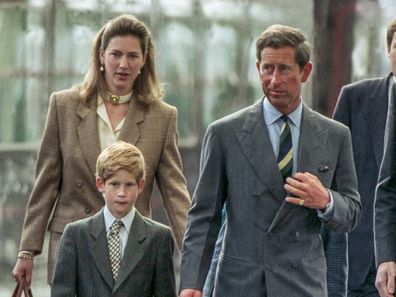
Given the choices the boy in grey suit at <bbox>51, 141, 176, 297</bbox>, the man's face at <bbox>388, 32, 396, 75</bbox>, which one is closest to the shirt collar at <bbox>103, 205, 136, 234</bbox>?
the boy in grey suit at <bbox>51, 141, 176, 297</bbox>

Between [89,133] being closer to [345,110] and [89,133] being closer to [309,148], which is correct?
[345,110]

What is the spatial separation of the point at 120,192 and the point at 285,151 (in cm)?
79

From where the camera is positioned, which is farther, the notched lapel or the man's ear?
the man's ear

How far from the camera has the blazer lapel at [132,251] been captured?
6133mm

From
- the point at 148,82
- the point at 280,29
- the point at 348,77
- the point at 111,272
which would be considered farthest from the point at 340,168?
the point at 348,77

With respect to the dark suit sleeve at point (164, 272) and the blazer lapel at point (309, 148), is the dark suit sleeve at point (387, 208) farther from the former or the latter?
the dark suit sleeve at point (164, 272)

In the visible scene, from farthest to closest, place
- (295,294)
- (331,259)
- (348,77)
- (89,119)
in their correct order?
(348,77)
(89,119)
(331,259)
(295,294)

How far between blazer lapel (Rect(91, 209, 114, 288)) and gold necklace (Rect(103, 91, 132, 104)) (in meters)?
0.91

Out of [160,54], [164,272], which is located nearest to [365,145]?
[164,272]

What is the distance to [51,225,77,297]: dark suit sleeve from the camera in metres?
6.11

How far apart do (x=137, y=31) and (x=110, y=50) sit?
0.48 ft

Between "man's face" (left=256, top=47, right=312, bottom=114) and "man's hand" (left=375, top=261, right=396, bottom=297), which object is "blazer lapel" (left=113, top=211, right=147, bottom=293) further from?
"man's hand" (left=375, top=261, right=396, bottom=297)

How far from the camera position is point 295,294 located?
5664 millimetres

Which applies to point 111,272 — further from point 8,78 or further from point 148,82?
point 8,78
